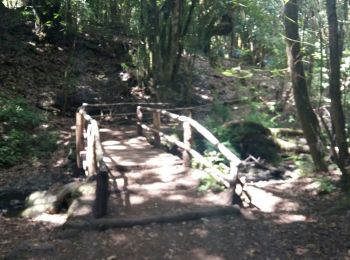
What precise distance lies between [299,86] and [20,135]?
8.65 m

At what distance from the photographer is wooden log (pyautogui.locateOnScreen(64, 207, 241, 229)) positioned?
6.68 meters

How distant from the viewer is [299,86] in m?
9.15

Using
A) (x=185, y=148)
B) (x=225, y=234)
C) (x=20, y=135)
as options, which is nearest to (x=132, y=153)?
(x=185, y=148)

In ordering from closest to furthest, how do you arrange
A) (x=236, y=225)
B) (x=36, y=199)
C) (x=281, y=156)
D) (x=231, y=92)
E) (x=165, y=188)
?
Answer: (x=236, y=225)
(x=165, y=188)
(x=36, y=199)
(x=281, y=156)
(x=231, y=92)

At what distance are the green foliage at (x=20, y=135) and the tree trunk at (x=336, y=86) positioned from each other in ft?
28.7

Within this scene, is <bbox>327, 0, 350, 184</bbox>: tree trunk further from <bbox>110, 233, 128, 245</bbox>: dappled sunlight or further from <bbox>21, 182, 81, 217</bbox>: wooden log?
<bbox>21, 182, 81, 217</bbox>: wooden log

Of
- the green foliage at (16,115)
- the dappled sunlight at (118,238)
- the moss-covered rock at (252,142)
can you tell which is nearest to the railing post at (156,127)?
the moss-covered rock at (252,142)

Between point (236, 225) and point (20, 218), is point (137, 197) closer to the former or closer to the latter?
point (236, 225)

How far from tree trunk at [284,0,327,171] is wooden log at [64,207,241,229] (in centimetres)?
326

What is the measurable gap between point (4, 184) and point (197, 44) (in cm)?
1031

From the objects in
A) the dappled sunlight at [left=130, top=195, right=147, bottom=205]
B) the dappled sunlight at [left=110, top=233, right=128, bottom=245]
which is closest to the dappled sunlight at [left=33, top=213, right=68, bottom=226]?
the dappled sunlight at [left=130, top=195, right=147, bottom=205]

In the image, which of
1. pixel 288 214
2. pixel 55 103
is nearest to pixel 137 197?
pixel 288 214

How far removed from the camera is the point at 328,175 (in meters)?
9.34

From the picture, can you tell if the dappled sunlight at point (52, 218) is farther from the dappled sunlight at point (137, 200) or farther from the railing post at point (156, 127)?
the railing post at point (156, 127)
